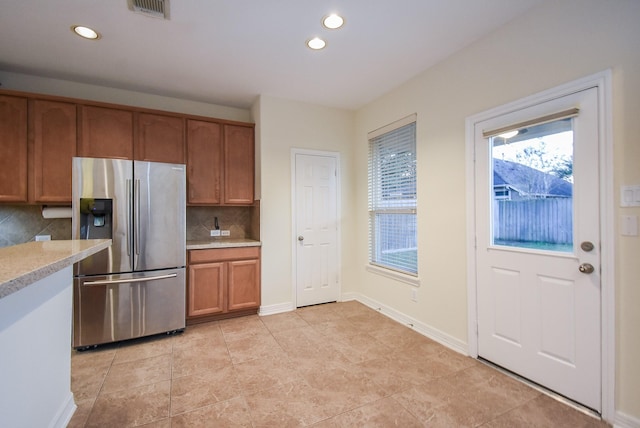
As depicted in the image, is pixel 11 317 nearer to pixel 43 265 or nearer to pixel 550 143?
pixel 43 265

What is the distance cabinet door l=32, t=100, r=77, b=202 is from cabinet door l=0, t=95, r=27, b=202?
0.25 feet

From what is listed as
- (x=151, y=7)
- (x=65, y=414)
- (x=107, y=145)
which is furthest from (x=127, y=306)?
(x=151, y=7)

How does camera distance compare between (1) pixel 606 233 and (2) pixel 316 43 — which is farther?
(2) pixel 316 43

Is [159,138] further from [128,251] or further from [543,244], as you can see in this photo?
[543,244]

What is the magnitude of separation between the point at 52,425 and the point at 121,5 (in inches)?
104

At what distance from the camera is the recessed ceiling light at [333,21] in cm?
212

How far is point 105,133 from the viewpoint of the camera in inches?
118

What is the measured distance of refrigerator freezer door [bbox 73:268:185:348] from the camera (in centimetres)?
261

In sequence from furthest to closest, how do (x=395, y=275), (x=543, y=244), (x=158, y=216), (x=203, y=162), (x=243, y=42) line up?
(x=203, y=162), (x=395, y=275), (x=158, y=216), (x=243, y=42), (x=543, y=244)

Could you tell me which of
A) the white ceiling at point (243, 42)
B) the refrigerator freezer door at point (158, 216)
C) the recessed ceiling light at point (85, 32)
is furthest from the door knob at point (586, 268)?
the recessed ceiling light at point (85, 32)

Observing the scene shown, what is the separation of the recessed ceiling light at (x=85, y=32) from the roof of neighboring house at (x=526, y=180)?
3387 millimetres

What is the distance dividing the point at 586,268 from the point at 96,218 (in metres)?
3.84

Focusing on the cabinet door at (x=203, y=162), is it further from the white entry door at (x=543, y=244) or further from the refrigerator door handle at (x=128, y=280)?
the white entry door at (x=543, y=244)

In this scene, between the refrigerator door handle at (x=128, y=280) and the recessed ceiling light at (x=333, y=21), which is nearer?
the recessed ceiling light at (x=333, y=21)
